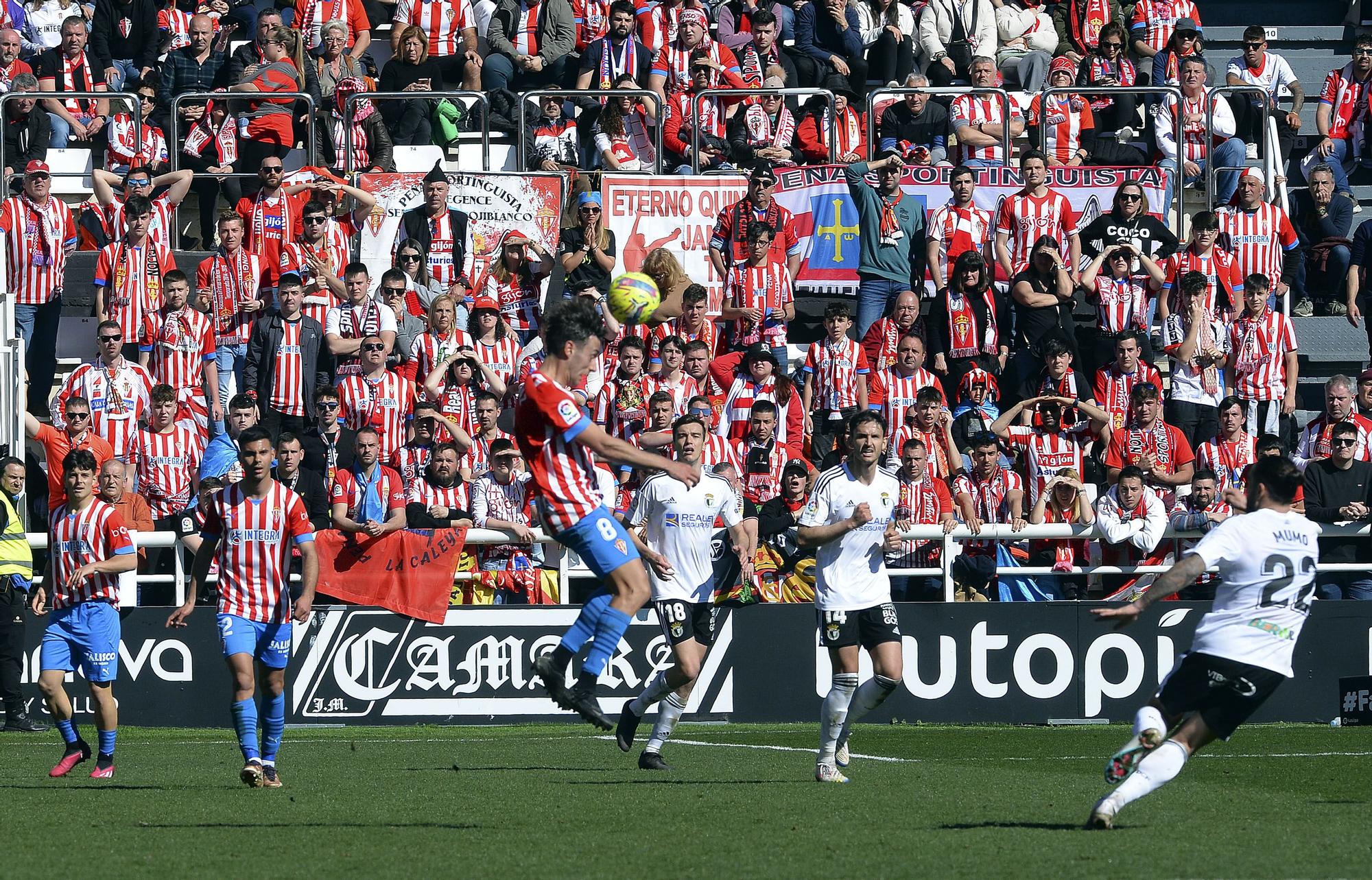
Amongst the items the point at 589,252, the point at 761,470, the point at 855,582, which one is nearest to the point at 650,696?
the point at 855,582

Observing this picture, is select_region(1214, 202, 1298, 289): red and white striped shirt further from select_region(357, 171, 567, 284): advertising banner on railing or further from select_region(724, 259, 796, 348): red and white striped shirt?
select_region(357, 171, 567, 284): advertising banner on railing

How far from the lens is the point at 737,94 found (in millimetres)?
20422

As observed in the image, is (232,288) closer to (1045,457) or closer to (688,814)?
(1045,457)

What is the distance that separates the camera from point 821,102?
68.4ft

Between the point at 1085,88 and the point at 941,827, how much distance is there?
42.6 ft

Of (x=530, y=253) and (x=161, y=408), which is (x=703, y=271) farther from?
(x=161, y=408)

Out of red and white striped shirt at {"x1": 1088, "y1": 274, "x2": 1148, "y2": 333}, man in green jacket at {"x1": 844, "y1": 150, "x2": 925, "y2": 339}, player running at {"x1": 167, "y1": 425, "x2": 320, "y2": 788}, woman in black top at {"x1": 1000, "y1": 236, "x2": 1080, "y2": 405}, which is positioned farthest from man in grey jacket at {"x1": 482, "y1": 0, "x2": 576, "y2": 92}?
player running at {"x1": 167, "y1": 425, "x2": 320, "y2": 788}

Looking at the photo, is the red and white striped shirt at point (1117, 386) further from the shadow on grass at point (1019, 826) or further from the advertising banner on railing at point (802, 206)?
the shadow on grass at point (1019, 826)

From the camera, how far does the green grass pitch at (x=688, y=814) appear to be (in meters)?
7.71

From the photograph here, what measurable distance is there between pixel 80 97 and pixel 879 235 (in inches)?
343

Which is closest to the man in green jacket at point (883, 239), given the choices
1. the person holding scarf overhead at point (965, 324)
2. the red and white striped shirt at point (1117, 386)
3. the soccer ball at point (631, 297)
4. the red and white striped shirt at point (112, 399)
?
the person holding scarf overhead at point (965, 324)

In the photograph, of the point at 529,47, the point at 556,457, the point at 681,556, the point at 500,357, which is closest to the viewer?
the point at 556,457

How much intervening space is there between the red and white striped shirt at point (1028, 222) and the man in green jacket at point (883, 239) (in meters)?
0.91

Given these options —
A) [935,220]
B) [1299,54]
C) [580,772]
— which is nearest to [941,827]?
[580,772]
